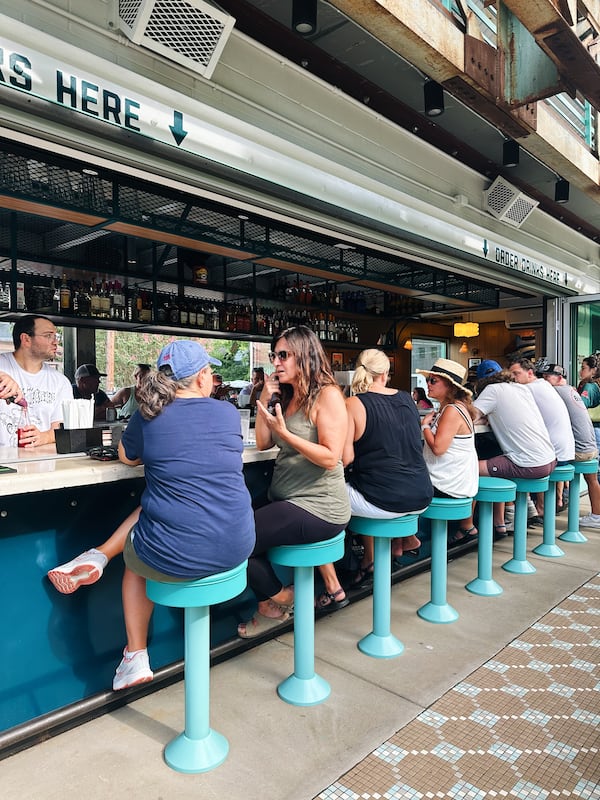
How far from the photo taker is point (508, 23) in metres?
3.04

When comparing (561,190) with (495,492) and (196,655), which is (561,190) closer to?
(495,492)

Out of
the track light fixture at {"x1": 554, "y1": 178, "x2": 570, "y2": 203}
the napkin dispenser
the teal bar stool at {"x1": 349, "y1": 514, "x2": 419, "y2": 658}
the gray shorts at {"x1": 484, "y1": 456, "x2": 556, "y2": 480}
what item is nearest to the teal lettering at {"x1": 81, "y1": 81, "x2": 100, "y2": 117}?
the napkin dispenser

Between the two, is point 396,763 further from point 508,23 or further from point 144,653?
point 508,23

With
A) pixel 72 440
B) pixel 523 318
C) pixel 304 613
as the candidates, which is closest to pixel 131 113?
pixel 72 440

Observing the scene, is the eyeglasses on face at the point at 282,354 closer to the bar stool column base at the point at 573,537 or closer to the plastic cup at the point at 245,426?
the plastic cup at the point at 245,426

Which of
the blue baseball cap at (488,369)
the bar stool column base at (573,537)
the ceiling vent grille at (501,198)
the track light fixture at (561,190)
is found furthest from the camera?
the track light fixture at (561,190)

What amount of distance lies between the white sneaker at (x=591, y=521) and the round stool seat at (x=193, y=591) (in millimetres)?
4310

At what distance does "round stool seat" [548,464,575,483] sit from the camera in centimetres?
416

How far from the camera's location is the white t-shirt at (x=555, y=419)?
429 cm

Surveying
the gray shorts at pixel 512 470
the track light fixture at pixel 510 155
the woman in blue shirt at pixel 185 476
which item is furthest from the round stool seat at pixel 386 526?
the track light fixture at pixel 510 155

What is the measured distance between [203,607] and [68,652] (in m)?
0.67

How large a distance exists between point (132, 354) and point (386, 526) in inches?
253

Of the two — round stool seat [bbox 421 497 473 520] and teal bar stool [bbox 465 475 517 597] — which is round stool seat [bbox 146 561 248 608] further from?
teal bar stool [bbox 465 475 517 597]

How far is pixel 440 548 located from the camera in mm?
3016
